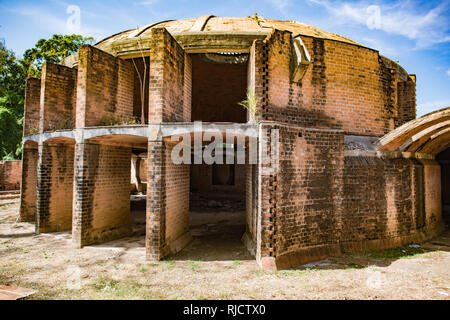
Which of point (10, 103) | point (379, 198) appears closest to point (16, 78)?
point (10, 103)

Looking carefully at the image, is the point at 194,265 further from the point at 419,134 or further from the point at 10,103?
the point at 10,103

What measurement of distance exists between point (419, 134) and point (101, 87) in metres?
8.99

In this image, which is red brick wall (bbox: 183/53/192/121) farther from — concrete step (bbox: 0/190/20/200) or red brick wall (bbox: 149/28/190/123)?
concrete step (bbox: 0/190/20/200)

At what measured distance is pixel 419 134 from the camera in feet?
22.4

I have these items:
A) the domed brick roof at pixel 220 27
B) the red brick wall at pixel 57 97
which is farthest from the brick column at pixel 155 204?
the red brick wall at pixel 57 97

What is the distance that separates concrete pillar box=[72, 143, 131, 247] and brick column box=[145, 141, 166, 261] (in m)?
2.13

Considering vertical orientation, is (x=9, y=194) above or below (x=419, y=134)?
below

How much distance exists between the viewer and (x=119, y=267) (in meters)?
5.30

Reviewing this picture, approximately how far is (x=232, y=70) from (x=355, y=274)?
7.07 metres

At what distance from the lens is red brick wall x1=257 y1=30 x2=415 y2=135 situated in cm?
603

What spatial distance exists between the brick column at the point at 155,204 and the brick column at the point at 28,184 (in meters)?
6.75

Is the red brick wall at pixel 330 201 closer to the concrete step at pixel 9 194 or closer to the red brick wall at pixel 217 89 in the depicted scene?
the red brick wall at pixel 217 89
